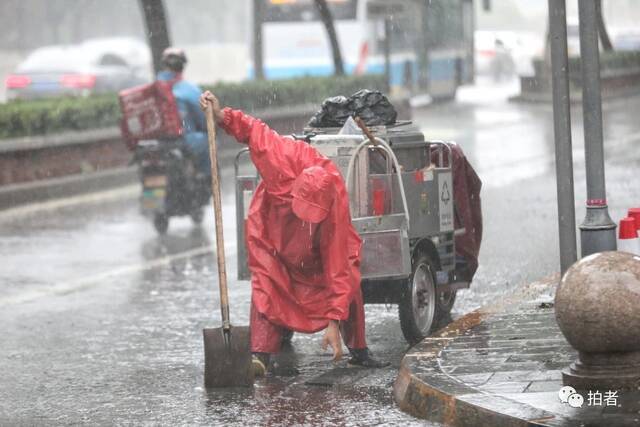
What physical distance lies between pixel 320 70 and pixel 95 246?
22.6 meters

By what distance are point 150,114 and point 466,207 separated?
20.6 ft

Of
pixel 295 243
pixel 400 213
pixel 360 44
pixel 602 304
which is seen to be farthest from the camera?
pixel 360 44

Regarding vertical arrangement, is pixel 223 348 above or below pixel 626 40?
above

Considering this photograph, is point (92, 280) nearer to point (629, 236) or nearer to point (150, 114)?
point (150, 114)

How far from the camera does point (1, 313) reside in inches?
448

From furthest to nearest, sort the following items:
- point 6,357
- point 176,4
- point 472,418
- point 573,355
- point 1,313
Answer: point 176,4 < point 1,313 < point 6,357 < point 573,355 < point 472,418

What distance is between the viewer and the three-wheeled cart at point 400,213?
9.15m

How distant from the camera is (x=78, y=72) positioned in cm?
3588

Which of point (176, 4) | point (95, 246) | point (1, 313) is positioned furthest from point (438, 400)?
point (176, 4)

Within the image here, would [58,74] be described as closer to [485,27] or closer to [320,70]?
[320,70]

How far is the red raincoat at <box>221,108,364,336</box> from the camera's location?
336 inches

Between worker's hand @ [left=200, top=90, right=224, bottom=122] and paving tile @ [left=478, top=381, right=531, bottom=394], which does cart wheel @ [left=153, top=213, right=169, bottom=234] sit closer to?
worker's hand @ [left=200, top=90, right=224, bottom=122]

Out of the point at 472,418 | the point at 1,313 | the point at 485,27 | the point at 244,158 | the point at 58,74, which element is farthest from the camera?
the point at 485,27
